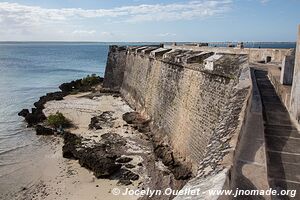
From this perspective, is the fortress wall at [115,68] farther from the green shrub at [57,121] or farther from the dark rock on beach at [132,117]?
the green shrub at [57,121]

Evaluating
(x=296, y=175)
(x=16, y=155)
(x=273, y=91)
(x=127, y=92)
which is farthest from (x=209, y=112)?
(x=127, y=92)

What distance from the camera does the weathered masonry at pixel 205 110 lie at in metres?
4.69

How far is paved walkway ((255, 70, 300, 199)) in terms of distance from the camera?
489 centimetres

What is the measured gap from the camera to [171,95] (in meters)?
15.8

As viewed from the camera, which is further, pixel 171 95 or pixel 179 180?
pixel 171 95

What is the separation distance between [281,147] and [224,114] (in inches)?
61.0

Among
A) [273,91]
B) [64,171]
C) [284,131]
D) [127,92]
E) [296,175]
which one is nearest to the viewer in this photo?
[296,175]

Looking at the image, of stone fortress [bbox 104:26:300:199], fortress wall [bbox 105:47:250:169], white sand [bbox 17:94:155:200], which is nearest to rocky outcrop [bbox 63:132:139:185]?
white sand [bbox 17:94:155:200]

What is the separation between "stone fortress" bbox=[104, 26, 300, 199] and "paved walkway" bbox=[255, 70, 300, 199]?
0.05 feet

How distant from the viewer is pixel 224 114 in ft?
23.7

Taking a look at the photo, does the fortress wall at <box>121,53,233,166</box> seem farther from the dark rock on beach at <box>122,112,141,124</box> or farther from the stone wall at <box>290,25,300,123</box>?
the stone wall at <box>290,25,300,123</box>

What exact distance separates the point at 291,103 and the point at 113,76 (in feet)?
78.4

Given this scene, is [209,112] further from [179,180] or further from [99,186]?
[99,186]

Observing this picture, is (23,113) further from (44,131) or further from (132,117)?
(132,117)
